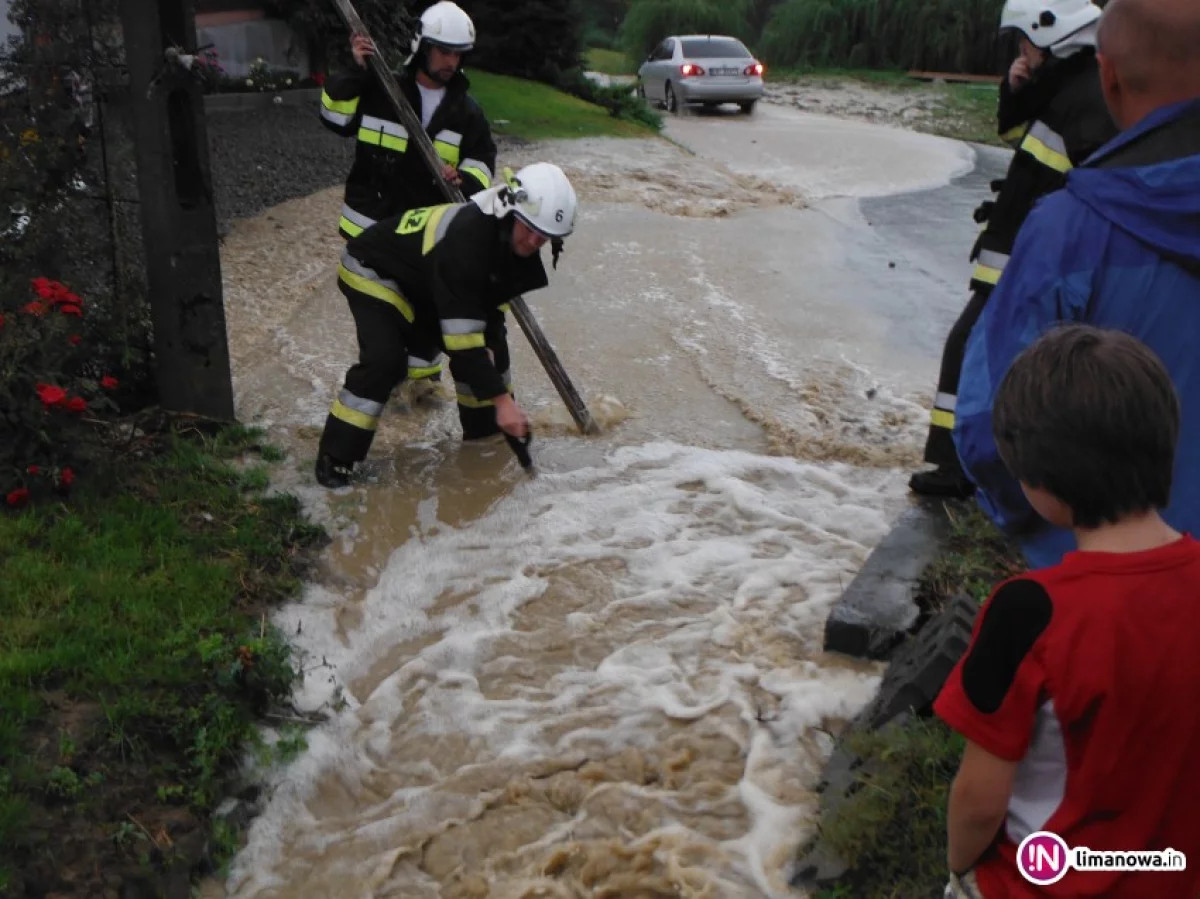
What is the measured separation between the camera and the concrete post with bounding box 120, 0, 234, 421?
5371 mm

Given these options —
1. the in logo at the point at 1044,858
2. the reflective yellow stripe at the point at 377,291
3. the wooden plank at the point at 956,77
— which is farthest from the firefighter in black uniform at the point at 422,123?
the wooden plank at the point at 956,77

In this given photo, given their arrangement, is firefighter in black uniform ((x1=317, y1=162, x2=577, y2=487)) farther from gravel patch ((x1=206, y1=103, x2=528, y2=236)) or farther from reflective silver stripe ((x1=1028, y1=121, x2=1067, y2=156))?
gravel patch ((x1=206, y1=103, x2=528, y2=236))

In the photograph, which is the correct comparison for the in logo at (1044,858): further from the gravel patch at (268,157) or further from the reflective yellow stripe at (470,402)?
the gravel patch at (268,157)

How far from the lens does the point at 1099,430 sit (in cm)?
185

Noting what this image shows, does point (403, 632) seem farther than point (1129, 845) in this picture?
Yes

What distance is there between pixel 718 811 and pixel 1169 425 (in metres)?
2.19

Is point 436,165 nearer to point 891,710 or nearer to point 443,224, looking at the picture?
point 443,224

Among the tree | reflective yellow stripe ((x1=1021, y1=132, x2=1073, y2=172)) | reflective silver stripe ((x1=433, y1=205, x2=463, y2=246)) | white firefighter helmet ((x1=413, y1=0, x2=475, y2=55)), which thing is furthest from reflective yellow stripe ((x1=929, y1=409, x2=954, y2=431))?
the tree

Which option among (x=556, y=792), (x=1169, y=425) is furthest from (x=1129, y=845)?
(x=556, y=792)

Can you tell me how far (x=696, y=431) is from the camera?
22.1 ft

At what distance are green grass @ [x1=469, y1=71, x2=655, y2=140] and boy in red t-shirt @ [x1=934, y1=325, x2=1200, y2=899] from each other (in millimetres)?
15270

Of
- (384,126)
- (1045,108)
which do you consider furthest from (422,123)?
(1045,108)

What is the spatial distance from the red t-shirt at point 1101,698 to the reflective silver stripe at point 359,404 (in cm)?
409

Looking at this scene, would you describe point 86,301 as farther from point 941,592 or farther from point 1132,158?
point 1132,158
